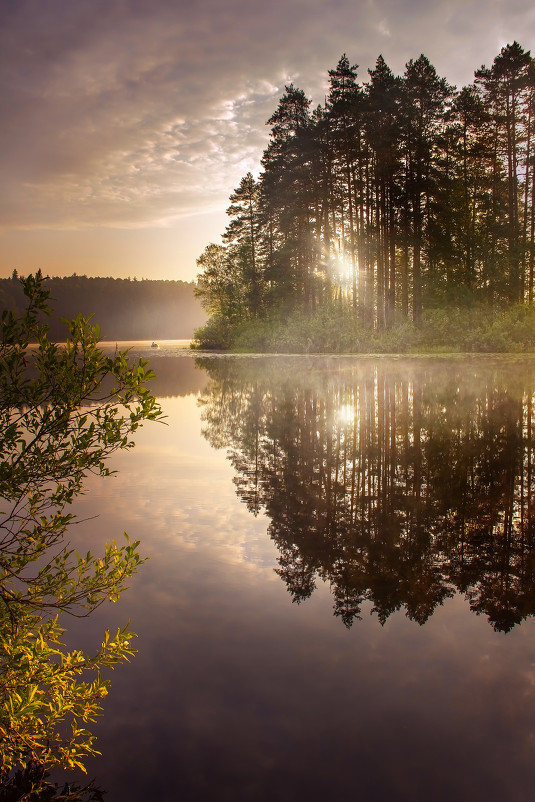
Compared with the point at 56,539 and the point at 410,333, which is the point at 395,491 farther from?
the point at 410,333

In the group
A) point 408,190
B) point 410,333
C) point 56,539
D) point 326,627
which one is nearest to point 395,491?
point 326,627

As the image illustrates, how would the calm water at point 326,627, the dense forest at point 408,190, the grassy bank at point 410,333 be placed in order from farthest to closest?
the dense forest at point 408,190 < the grassy bank at point 410,333 < the calm water at point 326,627

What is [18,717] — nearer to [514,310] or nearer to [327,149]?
[514,310]

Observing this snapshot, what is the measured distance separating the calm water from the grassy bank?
92.8ft

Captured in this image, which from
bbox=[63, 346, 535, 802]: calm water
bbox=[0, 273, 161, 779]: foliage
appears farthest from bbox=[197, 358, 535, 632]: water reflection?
bbox=[0, 273, 161, 779]: foliage

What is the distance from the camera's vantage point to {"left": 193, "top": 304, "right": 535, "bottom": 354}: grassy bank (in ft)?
121

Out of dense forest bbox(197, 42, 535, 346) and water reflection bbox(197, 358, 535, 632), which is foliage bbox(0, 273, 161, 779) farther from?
dense forest bbox(197, 42, 535, 346)

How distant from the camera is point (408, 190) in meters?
43.7

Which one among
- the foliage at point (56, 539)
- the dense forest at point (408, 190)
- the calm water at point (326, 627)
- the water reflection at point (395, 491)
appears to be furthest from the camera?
the dense forest at point (408, 190)

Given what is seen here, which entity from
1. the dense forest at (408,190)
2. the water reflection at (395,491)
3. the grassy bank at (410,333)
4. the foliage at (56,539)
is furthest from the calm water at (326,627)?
the dense forest at (408,190)

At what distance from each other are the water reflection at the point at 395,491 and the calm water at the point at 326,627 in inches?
1.5

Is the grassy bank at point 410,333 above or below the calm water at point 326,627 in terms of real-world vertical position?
above

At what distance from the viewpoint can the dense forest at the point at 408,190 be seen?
4341cm

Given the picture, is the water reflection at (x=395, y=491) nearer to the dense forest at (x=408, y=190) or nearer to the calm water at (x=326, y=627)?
the calm water at (x=326, y=627)
